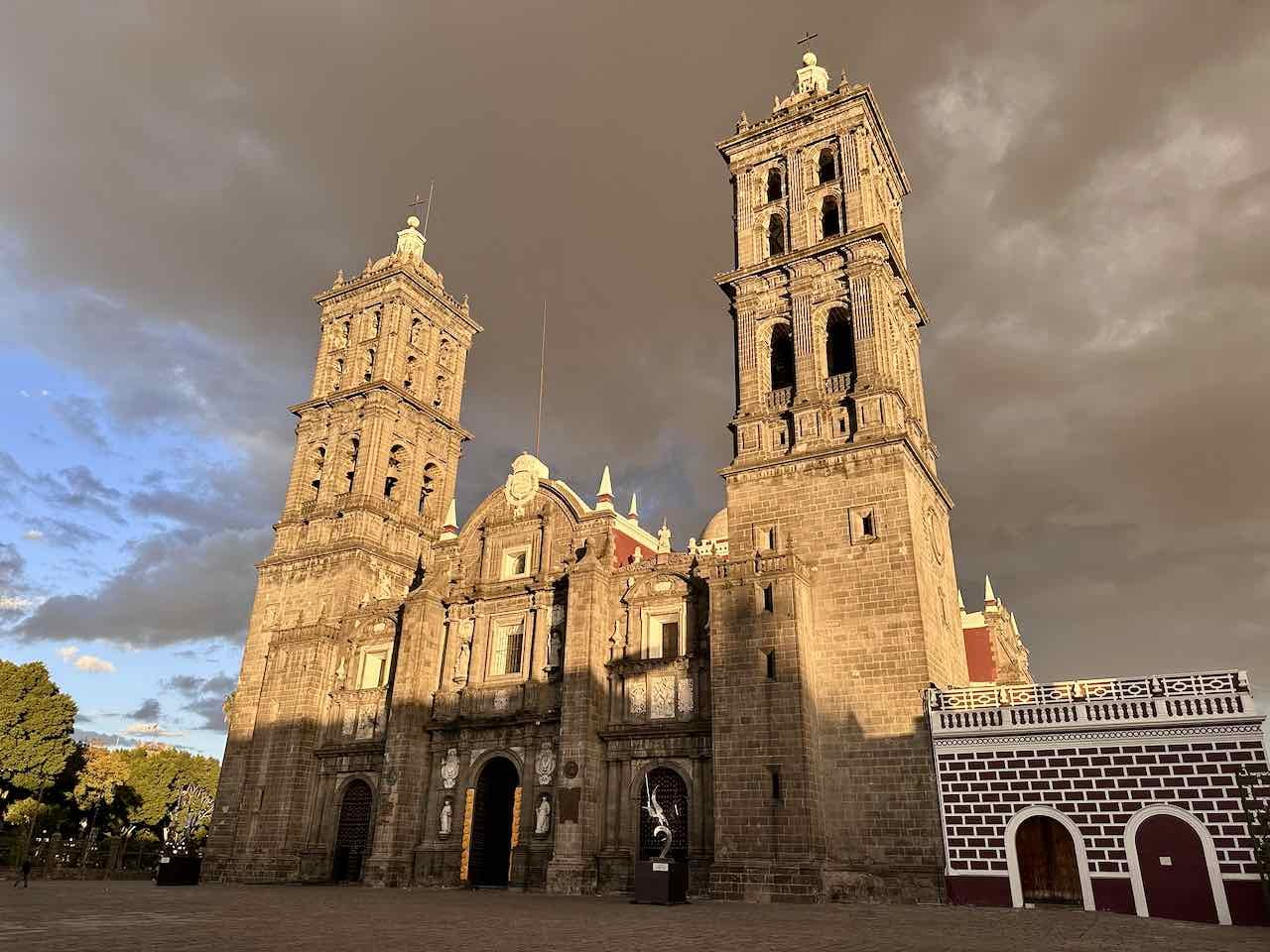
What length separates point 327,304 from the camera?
52.6 metres

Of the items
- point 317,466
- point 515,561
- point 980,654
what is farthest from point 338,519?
point 980,654

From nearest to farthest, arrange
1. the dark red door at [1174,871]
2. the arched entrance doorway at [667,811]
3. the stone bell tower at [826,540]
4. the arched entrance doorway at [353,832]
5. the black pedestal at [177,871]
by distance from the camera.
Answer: the dark red door at [1174,871] → the stone bell tower at [826,540] → the arched entrance doorway at [667,811] → the black pedestal at [177,871] → the arched entrance doorway at [353,832]

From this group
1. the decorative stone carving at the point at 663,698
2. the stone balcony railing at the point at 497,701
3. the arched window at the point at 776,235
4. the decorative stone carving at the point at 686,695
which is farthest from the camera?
the arched window at the point at 776,235

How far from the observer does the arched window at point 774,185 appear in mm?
41156

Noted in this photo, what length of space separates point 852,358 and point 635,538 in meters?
12.7

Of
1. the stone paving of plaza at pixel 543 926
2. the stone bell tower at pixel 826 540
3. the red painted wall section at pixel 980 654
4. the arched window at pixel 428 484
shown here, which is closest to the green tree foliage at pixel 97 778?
the arched window at pixel 428 484

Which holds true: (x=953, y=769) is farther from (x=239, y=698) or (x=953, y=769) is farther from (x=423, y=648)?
(x=239, y=698)

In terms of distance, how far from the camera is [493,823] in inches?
1404

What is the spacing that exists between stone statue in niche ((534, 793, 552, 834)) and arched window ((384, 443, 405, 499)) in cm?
2039

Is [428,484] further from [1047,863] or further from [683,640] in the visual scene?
[1047,863]

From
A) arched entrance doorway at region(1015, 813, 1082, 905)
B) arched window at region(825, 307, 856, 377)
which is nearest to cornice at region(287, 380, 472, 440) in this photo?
arched window at region(825, 307, 856, 377)

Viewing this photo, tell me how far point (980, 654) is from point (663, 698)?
28.2 m

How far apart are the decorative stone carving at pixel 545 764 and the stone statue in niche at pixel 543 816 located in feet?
1.79

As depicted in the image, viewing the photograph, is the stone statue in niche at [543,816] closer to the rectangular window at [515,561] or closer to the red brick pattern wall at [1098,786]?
the rectangular window at [515,561]
